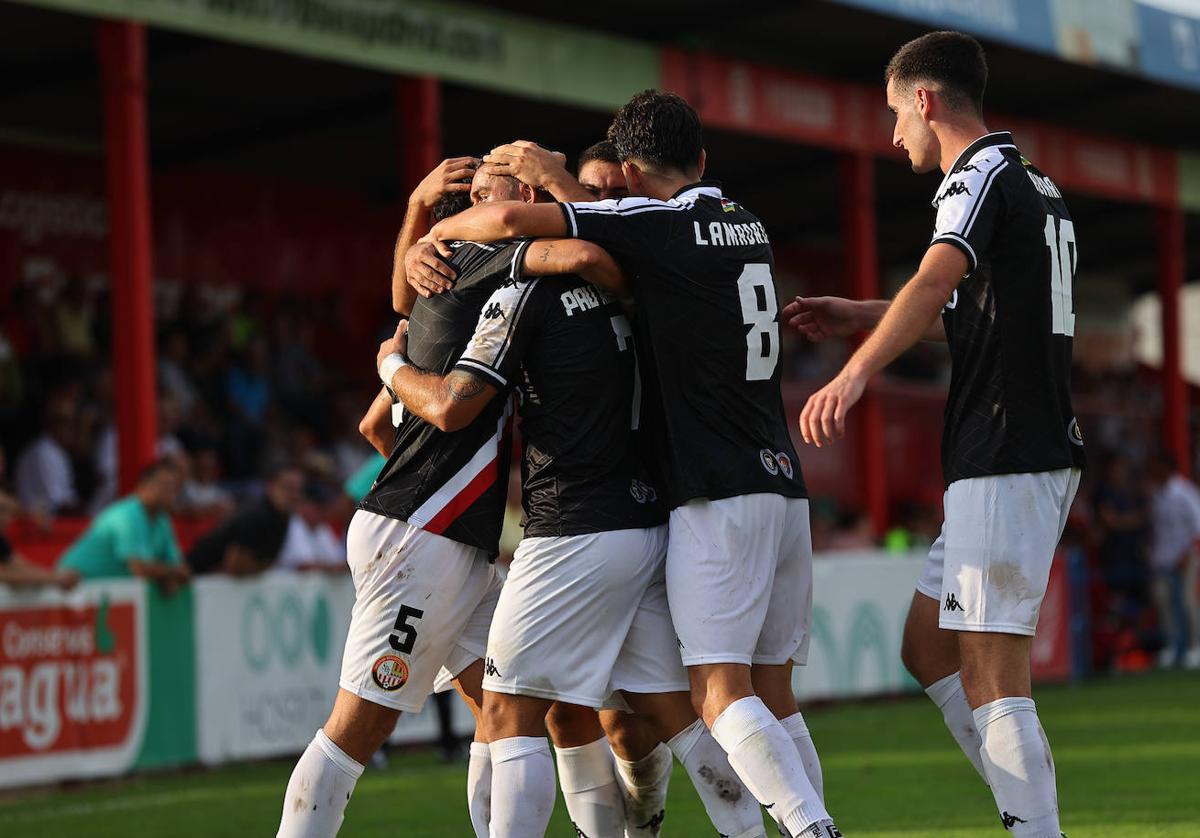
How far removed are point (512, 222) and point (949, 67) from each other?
4.49ft

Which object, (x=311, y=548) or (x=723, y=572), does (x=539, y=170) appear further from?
(x=311, y=548)

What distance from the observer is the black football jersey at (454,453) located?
5.46m

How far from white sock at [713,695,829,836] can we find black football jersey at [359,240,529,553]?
0.99 m

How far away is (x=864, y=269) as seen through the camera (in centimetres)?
1953

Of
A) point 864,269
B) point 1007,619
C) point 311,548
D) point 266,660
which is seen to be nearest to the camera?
point 1007,619

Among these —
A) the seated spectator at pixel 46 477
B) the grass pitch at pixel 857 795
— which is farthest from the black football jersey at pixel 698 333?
the seated spectator at pixel 46 477

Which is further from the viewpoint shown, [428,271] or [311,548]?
[311,548]

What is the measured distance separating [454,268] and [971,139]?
1.58 metres

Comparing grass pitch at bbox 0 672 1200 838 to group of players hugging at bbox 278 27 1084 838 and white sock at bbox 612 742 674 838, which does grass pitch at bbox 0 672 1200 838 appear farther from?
group of players hugging at bbox 278 27 1084 838

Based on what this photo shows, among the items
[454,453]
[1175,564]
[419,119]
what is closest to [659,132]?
[454,453]

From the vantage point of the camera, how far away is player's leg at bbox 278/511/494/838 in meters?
5.42

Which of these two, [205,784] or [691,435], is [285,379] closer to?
[205,784]

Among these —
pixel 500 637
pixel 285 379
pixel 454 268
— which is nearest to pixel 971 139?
pixel 454 268

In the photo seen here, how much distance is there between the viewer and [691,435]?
17.4 ft
